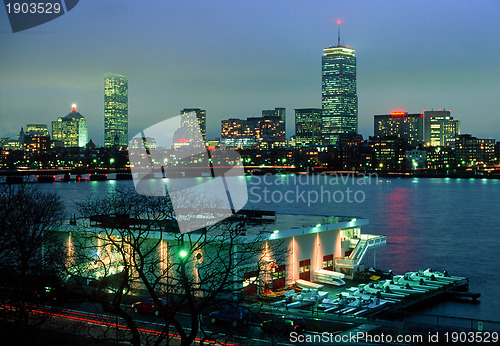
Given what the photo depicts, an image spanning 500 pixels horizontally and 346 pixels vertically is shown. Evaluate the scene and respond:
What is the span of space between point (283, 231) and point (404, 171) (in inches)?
5915

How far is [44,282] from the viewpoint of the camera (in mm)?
12383

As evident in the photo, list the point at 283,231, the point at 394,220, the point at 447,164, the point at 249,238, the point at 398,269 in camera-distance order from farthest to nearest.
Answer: the point at 447,164, the point at 394,220, the point at 398,269, the point at 283,231, the point at 249,238

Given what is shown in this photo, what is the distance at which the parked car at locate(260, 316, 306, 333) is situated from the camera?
12116 millimetres

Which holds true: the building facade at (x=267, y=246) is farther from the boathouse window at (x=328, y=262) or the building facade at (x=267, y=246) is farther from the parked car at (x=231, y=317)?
the parked car at (x=231, y=317)

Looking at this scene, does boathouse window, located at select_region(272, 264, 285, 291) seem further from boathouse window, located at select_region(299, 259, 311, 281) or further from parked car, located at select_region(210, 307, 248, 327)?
parked car, located at select_region(210, 307, 248, 327)

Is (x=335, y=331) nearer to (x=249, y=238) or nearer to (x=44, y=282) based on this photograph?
(x=249, y=238)

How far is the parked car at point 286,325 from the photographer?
1212 centimetres

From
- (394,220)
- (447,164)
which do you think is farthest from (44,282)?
(447,164)

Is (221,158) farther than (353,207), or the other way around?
Answer: (221,158)

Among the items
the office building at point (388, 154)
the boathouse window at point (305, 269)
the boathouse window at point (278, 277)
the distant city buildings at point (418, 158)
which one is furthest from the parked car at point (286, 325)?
the distant city buildings at point (418, 158)

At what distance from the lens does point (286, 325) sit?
12297 millimetres

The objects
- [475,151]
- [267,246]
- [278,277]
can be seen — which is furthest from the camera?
[475,151]

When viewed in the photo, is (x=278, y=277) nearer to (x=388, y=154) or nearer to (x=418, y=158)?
(x=388, y=154)

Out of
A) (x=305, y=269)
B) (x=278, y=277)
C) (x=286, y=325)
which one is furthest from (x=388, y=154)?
(x=286, y=325)
